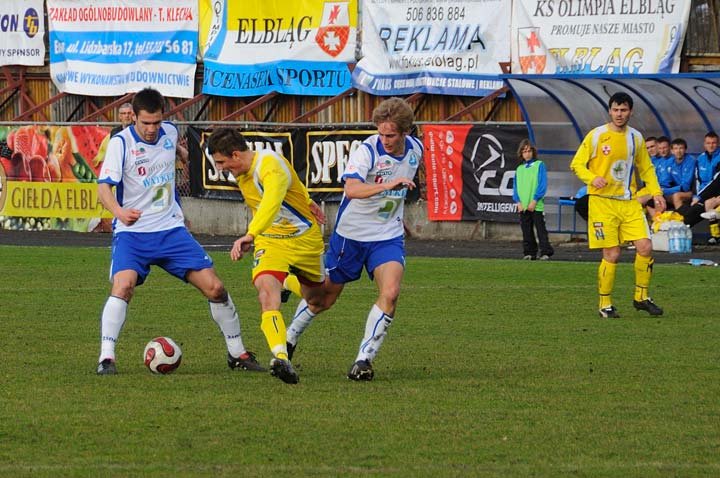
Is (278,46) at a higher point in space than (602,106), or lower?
higher

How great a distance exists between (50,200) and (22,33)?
5788 millimetres

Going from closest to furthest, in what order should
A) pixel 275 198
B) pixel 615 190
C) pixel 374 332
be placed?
pixel 275 198, pixel 374 332, pixel 615 190

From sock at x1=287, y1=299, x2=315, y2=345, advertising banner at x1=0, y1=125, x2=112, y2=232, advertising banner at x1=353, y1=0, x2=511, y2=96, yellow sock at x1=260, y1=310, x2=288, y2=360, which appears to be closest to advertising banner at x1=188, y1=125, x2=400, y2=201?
advertising banner at x1=353, y1=0, x2=511, y2=96

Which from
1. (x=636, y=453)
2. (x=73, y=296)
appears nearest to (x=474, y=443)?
(x=636, y=453)

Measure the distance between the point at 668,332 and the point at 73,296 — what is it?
21.5 ft

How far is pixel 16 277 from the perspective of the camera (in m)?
18.1

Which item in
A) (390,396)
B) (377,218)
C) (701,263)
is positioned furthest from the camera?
(701,263)

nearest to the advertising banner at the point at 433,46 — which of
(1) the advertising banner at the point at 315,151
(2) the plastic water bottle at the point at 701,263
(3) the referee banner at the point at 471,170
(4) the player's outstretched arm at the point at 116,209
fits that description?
(3) the referee banner at the point at 471,170

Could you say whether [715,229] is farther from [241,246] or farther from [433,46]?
[241,246]

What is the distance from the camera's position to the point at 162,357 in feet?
32.3

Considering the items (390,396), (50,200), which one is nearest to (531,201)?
(50,200)

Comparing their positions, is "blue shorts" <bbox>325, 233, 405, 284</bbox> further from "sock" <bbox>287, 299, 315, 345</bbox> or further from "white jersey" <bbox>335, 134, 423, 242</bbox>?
"sock" <bbox>287, 299, 315, 345</bbox>

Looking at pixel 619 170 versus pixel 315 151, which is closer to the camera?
pixel 619 170

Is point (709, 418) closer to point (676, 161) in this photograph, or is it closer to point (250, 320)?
point (250, 320)
